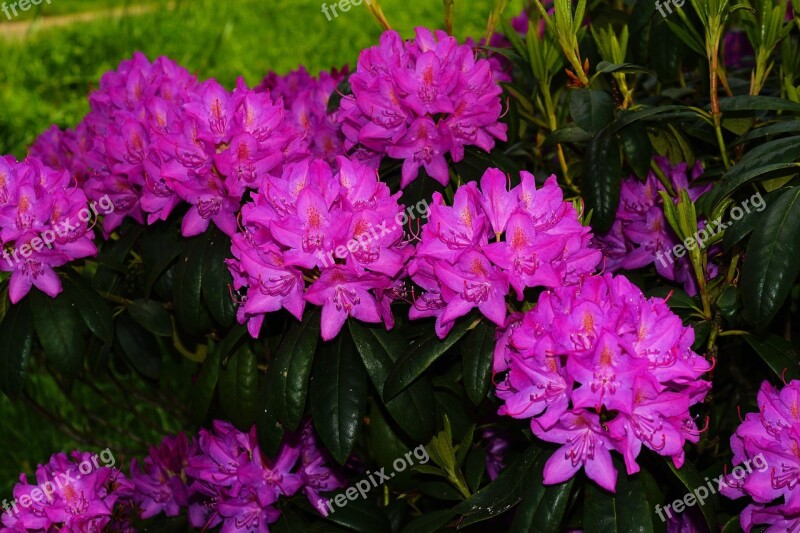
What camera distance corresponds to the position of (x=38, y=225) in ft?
5.72

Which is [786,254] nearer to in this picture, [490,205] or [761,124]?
[490,205]

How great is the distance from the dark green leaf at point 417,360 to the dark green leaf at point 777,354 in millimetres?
527

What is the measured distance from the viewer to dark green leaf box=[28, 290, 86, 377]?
1795 mm

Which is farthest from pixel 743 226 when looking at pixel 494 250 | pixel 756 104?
pixel 494 250

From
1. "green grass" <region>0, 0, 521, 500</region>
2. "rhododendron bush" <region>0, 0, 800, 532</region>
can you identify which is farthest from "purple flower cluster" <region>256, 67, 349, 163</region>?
"green grass" <region>0, 0, 521, 500</region>

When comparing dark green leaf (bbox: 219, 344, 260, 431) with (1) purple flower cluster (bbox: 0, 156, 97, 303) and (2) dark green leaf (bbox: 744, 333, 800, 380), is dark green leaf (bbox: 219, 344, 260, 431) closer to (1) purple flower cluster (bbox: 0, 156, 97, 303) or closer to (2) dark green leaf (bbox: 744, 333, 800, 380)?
(1) purple flower cluster (bbox: 0, 156, 97, 303)

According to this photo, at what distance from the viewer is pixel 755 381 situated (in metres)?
2.14

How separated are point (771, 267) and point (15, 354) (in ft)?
4.42

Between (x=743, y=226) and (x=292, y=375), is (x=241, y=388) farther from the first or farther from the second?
(x=743, y=226)

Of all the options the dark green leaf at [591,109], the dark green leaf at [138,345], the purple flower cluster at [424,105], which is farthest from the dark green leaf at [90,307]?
the dark green leaf at [591,109]

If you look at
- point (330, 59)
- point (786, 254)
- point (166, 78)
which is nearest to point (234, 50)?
point (330, 59)

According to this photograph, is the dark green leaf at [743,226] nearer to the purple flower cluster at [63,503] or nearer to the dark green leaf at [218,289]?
the dark green leaf at [218,289]

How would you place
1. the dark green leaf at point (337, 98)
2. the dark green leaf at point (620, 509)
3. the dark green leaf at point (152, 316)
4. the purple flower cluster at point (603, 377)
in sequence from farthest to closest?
the dark green leaf at point (337, 98)
the dark green leaf at point (152, 316)
the dark green leaf at point (620, 509)
the purple flower cluster at point (603, 377)

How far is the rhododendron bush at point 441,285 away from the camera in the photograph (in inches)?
55.4
